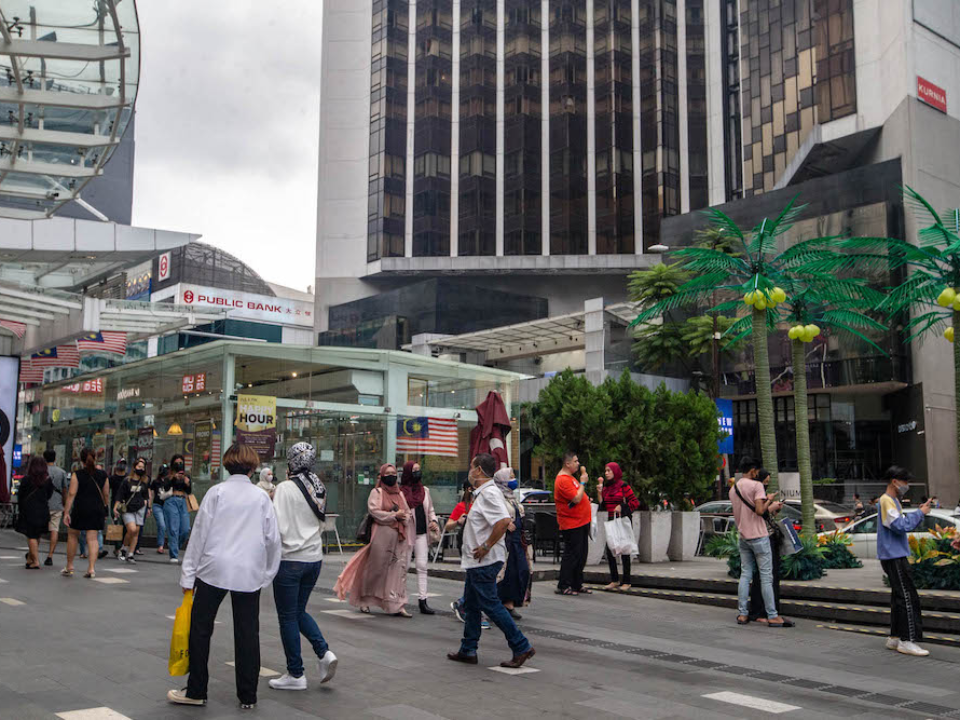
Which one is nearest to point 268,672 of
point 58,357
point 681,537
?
point 681,537

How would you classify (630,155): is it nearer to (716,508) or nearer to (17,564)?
(716,508)

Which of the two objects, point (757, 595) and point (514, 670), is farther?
point (757, 595)

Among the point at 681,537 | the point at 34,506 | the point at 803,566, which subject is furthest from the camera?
the point at 681,537

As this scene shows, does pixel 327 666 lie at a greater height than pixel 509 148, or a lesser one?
lesser

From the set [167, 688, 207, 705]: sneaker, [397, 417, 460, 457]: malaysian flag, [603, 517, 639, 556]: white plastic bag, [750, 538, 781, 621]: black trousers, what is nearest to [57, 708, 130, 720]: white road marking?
[167, 688, 207, 705]: sneaker

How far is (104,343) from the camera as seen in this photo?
1158 inches

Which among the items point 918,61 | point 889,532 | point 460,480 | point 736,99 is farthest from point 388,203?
point 889,532

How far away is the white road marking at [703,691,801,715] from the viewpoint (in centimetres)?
643

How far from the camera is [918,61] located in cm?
4228

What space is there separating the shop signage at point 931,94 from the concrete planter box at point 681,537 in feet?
107

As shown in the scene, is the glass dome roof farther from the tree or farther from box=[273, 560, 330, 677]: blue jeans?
the tree

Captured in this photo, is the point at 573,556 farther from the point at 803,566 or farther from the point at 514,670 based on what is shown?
the point at 514,670

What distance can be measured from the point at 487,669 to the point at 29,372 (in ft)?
85.6

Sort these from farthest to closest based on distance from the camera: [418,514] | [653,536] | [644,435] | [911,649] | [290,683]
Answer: [644,435] < [653,536] < [418,514] < [911,649] < [290,683]
